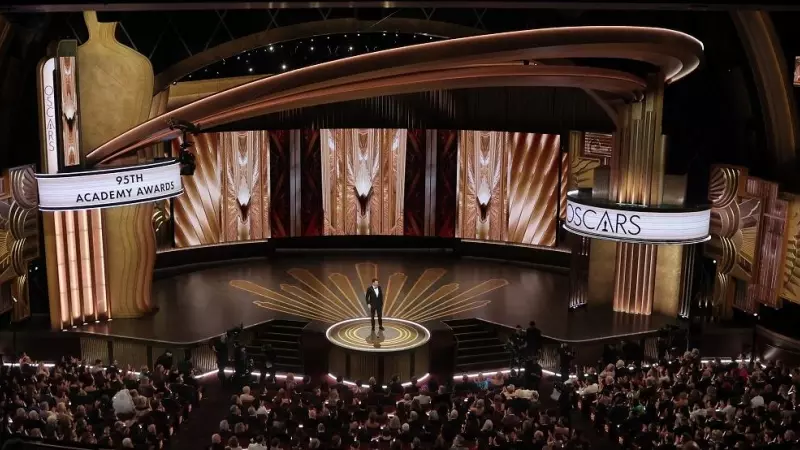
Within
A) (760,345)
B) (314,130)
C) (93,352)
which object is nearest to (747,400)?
(760,345)

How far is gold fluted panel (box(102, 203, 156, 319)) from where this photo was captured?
17688mm

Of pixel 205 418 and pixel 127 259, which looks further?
pixel 127 259

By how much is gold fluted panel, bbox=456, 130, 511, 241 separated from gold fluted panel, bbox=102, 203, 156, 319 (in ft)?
30.7

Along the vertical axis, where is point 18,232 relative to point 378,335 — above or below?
above

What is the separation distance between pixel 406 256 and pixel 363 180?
2533 millimetres

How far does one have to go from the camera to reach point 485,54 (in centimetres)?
1296

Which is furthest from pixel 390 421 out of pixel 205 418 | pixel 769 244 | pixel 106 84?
pixel 106 84

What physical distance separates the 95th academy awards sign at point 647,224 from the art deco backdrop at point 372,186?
7.13m

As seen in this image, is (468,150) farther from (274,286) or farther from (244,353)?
(244,353)

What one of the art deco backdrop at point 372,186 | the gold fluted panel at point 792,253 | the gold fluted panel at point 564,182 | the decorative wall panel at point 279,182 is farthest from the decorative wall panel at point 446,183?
the gold fluted panel at point 792,253

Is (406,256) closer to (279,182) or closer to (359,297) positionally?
(279,182)

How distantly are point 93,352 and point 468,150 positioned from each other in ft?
38.5

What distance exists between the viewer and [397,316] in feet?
59.4

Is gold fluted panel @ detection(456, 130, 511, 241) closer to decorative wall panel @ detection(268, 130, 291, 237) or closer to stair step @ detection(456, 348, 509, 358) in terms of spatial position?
decorative wall panel @ detection(268, 130, 291, 237)
